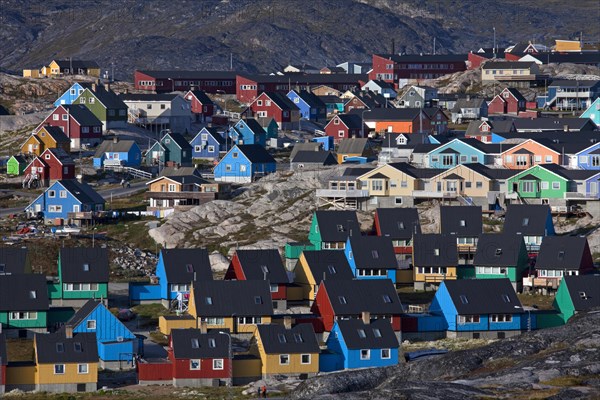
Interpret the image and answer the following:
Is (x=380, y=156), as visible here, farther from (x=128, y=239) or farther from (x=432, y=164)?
(x=128, y=239)

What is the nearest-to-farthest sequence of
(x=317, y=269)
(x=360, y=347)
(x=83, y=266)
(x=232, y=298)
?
(x=360, y=347) < (x=232, y=298) < (x=83, y=266) < (x=317, y=269)

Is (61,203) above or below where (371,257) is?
above

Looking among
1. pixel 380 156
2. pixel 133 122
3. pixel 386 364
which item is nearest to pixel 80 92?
pixel 133 122

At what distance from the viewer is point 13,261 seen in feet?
278

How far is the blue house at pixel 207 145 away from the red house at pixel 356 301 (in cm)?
5285

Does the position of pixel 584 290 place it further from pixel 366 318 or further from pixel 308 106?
pixel 308 106

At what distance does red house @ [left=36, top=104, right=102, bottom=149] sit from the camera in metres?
132

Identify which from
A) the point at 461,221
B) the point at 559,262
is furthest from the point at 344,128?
the point at 559,262

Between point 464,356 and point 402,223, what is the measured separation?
→ 30998mm

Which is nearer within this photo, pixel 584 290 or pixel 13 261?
pixel 584 290

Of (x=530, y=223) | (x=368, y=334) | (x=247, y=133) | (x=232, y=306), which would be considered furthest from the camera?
(x=247, y=133)

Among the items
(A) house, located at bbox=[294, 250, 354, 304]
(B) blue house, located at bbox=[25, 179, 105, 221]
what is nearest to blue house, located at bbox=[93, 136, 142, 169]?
(B) blue house, located at bbox=[25, 179, 105, 221]

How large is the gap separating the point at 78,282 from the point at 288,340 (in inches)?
670

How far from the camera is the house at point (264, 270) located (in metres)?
83.4
